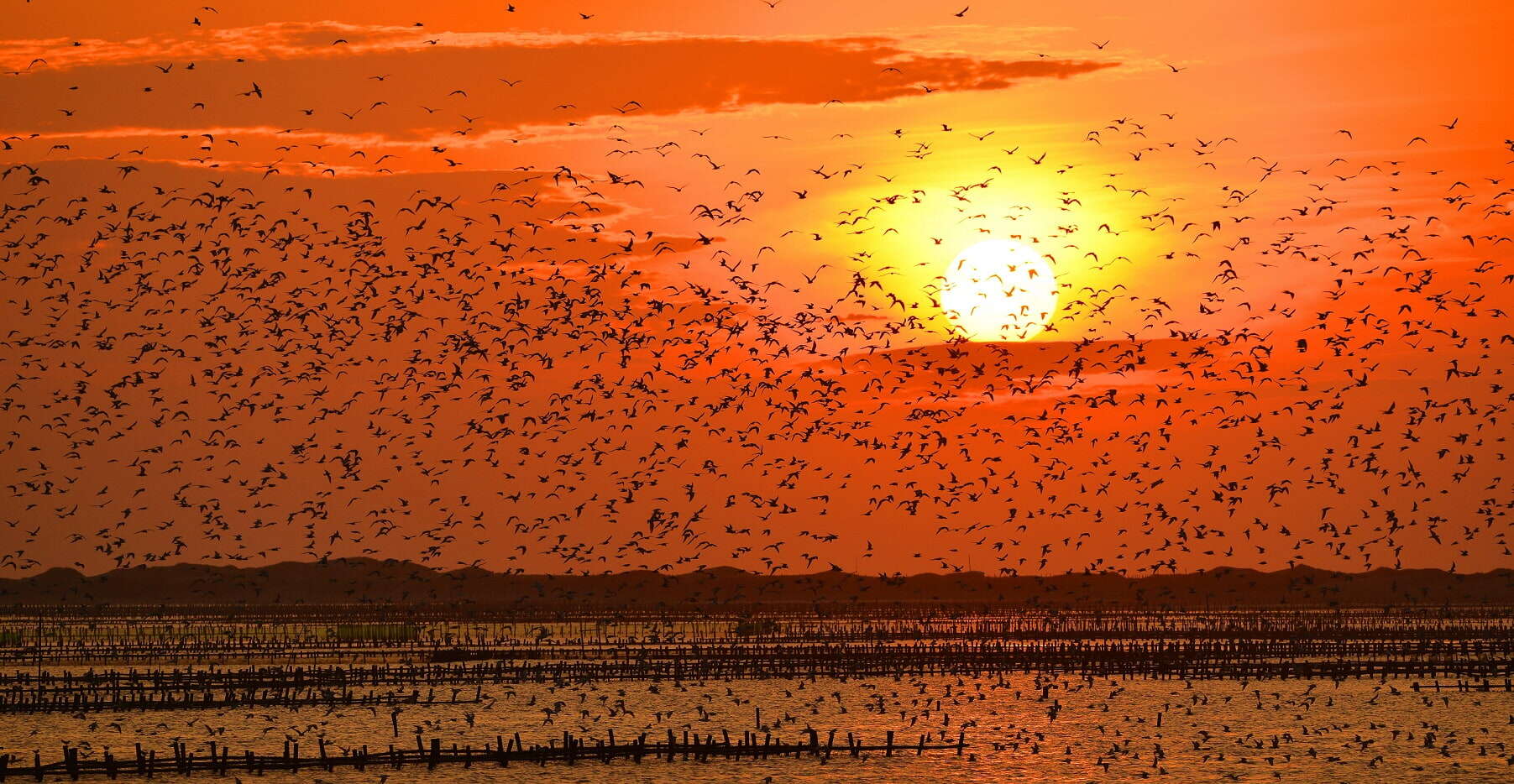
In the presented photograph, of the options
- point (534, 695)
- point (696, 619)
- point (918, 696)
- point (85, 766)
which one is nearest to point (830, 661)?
point (918, 696)

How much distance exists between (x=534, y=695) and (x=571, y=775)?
27.6 meters

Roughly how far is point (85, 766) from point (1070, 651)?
2424 inches

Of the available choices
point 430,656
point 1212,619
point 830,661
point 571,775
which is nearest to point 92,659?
point 430,656

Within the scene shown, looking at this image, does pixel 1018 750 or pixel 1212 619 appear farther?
pixel 1212 619

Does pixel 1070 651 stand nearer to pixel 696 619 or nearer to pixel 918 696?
pixel 918 696

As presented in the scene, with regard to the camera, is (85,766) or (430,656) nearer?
(85,766)

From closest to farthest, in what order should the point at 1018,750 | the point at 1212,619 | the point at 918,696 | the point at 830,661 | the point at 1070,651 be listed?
the point at 1018,750 < the point at 918,696 < the point at 830,661 < the point at 1070,651 < the point at 1212,619

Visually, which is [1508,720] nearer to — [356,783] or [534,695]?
[534,695]

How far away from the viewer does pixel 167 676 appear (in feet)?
256

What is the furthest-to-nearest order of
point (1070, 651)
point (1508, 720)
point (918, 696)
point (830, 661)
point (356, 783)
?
1. point (1070, 651)
2. point (830, 661)
3. point (918, 696)
4. point (1508, 720)
5. point (356, 783)

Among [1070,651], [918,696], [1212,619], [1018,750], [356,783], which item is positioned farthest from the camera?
[1212,619]

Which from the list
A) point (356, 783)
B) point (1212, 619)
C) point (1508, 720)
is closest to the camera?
point (356, 783)

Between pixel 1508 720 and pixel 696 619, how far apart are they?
8855 centimetres

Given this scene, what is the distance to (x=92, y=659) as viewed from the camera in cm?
9519
